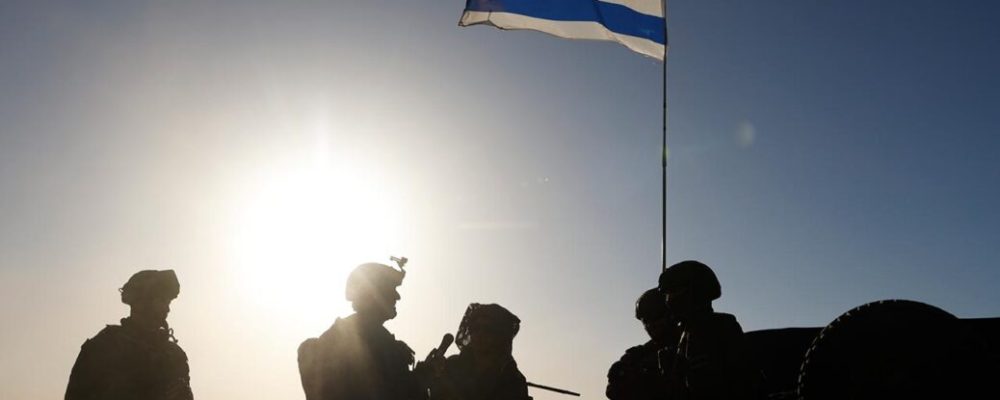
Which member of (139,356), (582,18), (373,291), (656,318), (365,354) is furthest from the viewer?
(582,18)

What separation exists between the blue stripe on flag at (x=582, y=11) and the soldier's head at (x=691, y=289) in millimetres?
5600

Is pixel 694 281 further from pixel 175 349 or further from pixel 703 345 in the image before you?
pixel 175 349

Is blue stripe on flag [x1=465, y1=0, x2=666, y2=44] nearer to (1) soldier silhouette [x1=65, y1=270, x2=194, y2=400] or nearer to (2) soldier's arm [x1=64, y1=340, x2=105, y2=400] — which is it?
(1) soldier silhouette [x1=65, y1=270, x2=194, y2=400]

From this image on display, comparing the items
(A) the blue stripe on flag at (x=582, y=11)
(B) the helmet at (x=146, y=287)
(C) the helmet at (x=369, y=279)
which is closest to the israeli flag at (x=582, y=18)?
(A) the blue stripe on flag at (x=582, y=11)

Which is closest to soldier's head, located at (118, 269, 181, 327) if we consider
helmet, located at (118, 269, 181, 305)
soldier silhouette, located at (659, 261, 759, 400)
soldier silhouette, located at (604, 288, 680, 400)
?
helmet, located at (118, 269, 181, 305)

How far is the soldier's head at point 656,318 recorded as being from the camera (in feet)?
22.6

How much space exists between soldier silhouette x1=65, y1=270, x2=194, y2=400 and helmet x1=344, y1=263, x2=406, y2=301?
5.70ft

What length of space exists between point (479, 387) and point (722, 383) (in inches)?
87.0

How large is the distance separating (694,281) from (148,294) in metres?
4.34

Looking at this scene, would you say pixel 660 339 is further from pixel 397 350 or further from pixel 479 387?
pixel 397 350

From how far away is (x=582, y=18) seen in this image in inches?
430

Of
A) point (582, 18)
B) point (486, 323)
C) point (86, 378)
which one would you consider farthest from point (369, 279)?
point (582, 18)

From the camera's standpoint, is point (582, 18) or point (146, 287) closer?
point (146, 287)

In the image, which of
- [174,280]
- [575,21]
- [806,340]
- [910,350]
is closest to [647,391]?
[806,340]
